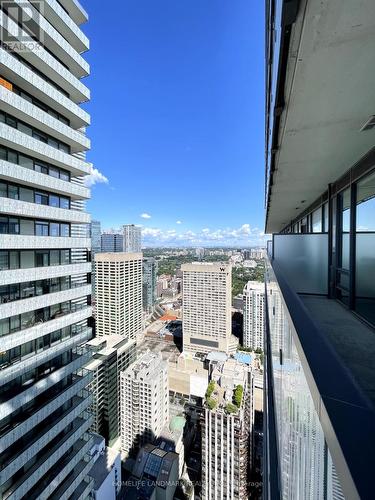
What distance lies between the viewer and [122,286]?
26.3 meters

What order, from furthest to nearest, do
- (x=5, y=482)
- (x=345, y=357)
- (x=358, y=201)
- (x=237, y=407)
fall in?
1. (x=237, y=407)
2. (x=5, y=482)
3. (x=358, y=201)
4. (x=345, y=357)

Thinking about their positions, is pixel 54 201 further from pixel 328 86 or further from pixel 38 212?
pixel 328 86

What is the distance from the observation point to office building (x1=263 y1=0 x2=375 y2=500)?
0.63m

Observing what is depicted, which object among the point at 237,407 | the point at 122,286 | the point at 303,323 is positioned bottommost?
the point at 237,407

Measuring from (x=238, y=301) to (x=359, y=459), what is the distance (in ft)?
147

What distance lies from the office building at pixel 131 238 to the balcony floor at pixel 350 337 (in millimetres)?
55128

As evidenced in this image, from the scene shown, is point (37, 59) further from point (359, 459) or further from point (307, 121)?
point (359, 459)

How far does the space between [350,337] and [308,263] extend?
1528mm

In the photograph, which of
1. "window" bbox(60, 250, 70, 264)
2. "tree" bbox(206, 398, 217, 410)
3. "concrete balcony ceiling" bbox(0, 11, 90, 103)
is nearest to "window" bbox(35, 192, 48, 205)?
"window" bbox(60, 250, 70, 264)

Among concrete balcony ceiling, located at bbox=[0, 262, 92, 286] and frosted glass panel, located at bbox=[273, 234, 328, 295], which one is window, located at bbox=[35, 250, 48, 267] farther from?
frosted glass panel, located at bbox=[273, 234, 328, 295]

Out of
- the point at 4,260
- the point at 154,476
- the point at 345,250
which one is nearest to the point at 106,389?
the point at 154,476

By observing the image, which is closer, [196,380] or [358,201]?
[358,201]

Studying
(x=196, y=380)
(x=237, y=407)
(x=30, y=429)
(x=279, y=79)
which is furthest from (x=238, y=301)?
(x=279, y=79)

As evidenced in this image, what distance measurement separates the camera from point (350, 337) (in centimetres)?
176
